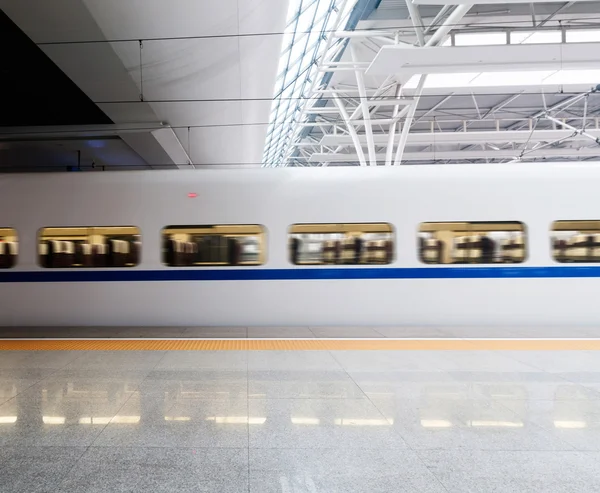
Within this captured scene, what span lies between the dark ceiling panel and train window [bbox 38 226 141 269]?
3.57m

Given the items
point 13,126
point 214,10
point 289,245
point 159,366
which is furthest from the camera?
point 13,126

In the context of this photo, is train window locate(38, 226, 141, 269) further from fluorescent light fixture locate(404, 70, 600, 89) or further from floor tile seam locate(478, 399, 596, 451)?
fluorescent light fixture locate(404, 70, 600, 89)

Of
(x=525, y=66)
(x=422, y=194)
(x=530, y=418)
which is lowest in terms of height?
(x=530, y=418)

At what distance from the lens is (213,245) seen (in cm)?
722

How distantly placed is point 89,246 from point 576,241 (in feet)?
25.6

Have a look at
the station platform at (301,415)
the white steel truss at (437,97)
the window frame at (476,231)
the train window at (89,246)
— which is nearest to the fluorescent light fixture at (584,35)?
the white steel truss at (437,97)

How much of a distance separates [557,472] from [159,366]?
4.05 metres

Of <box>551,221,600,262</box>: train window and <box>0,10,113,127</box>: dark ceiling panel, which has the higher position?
<box>0,10,113,127</box>: dark ceiling panel

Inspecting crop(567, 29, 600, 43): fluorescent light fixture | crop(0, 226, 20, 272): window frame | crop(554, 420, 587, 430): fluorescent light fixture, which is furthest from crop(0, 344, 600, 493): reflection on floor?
crop(567, 29, 600, 43): fluorescent light fixture

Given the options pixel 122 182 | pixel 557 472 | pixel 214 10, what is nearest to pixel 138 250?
pixel 122 182

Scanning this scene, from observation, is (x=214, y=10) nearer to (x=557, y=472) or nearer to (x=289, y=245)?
(x=289, y=245)

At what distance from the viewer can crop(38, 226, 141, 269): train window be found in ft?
23.8

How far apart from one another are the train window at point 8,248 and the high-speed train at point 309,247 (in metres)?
0.03

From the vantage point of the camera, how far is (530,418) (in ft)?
12.2
